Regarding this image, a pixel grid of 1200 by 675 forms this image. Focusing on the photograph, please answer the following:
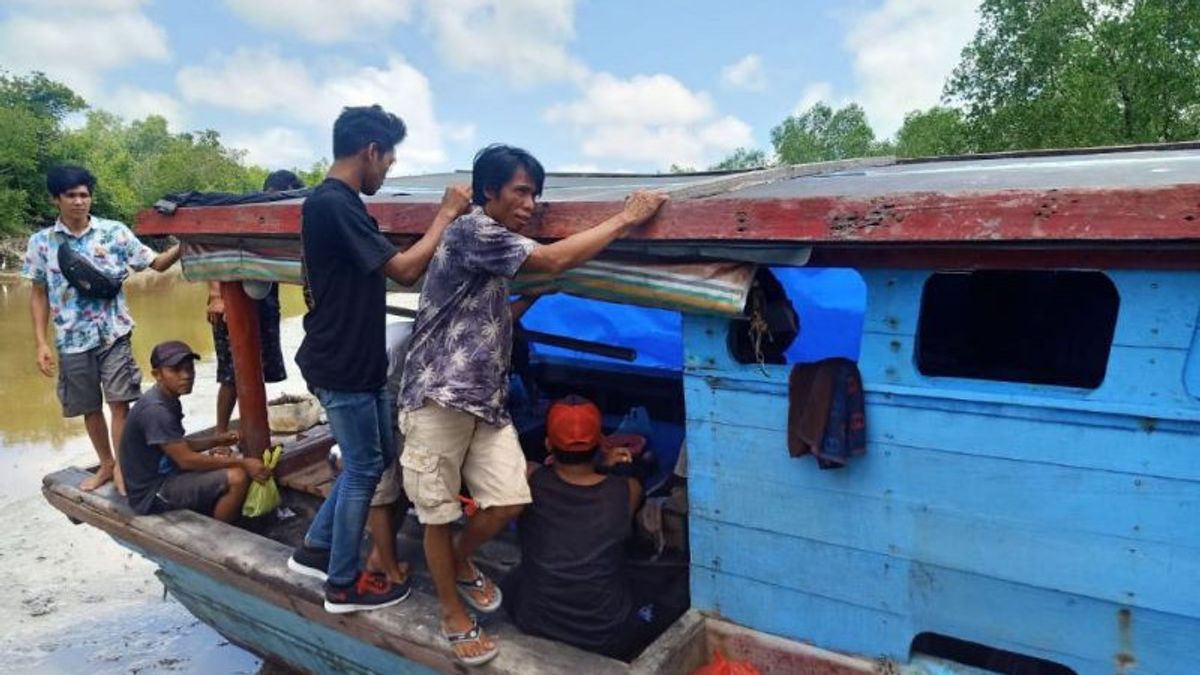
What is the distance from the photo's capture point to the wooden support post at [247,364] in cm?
406

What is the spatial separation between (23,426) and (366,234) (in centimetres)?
1044

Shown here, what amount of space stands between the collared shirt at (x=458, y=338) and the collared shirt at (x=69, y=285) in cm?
287

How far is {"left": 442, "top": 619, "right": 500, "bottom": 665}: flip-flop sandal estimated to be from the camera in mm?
2664

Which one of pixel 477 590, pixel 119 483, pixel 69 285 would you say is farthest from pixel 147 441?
pixel 477 590

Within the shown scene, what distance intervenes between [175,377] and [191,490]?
0.64 meters

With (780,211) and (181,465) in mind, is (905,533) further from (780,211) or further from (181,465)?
(181,465)

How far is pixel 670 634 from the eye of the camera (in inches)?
105

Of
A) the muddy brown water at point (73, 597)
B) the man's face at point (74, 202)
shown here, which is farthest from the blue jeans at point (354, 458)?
the muddy brown water at point (73, 597)

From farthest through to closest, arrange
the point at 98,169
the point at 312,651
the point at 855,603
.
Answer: the point at 98,169 → the point at 312,651 → the point at 855,603

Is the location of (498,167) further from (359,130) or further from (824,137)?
(824,137)

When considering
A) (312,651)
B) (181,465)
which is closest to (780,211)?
(312,651)

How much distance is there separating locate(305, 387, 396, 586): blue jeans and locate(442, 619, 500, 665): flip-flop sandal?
54cm

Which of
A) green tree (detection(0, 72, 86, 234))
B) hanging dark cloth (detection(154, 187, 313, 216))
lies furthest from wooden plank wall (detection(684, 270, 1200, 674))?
green tree (detection(0, 72, 86, 234))

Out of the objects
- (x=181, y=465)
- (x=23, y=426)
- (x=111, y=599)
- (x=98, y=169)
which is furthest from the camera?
(x=98, y=169)
